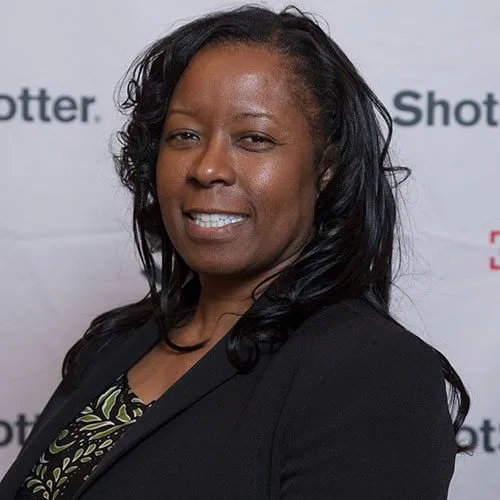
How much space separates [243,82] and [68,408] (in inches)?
16.7

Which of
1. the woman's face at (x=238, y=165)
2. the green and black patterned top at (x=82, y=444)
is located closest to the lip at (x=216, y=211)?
the woman's face at (x=238, y=165)

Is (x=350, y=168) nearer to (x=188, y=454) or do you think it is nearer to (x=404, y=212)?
(x=188, y=454)

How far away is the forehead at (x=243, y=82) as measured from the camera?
3.84 ft

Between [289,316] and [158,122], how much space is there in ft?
1.01

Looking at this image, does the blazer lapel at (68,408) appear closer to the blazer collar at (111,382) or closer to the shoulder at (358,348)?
the blazer collar at (111,382)

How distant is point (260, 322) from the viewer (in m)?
1.16

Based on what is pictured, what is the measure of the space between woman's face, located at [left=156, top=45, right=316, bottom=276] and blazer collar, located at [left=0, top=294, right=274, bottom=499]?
71 mm

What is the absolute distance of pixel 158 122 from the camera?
4.33 feet

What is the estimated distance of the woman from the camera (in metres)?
1.00

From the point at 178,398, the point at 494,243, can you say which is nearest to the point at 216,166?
the point at 178,398

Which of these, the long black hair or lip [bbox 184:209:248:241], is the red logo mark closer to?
the long black hair

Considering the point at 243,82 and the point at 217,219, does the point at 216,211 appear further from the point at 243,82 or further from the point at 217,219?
the point at 243,82

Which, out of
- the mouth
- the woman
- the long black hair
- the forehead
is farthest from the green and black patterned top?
the forehead

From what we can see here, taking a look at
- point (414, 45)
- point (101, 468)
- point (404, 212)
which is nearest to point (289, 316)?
point (101, 468)
